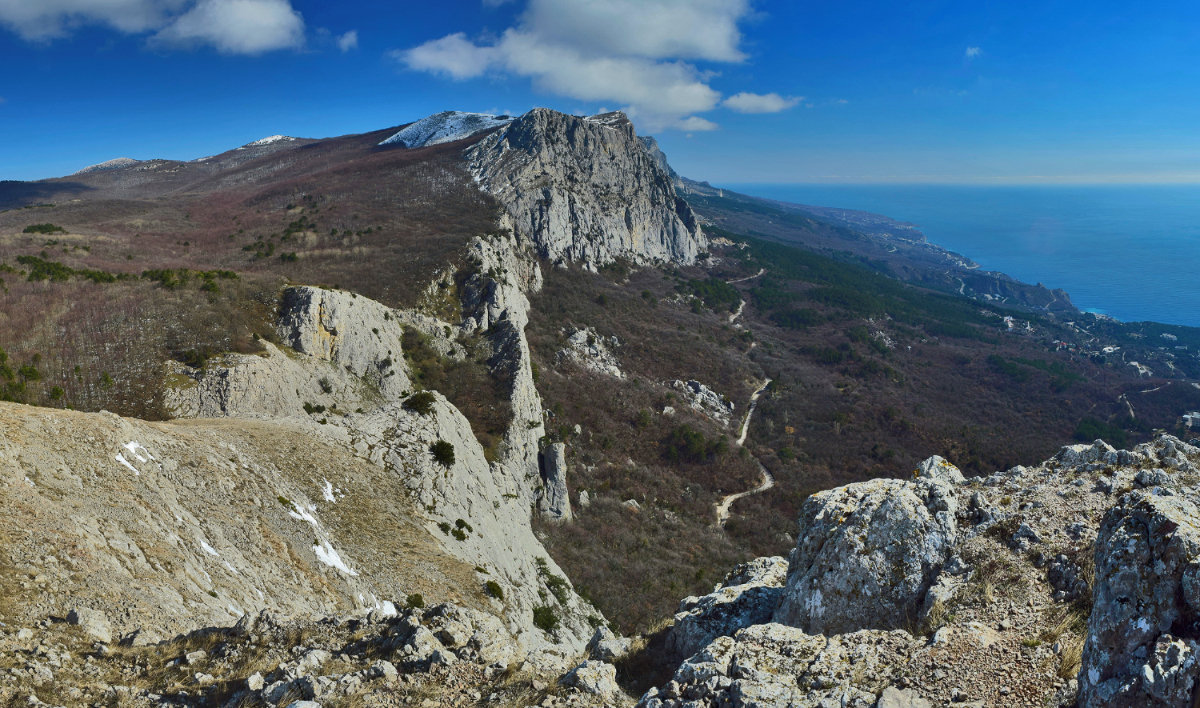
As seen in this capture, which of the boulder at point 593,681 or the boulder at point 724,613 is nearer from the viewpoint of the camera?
the boulder at point 593,681

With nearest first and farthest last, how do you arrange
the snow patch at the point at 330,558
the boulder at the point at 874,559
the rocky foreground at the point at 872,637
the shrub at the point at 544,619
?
the rocky foreground at the point at 872,637
the boulder at the point at 874,559
the snow patch at the point at 330,558
the shrub at the point at 544,619

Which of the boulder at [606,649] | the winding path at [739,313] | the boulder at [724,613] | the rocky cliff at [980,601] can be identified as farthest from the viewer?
the winding path at [739,313]

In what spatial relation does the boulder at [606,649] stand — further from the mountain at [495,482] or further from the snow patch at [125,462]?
the snow patch at [125,462]

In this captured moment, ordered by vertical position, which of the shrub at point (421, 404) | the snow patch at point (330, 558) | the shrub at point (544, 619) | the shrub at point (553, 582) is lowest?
the shrub at point (553, 582)

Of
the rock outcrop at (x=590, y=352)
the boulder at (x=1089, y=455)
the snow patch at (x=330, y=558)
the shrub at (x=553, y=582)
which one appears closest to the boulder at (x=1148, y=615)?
the boulder at (x=1089, y=455)

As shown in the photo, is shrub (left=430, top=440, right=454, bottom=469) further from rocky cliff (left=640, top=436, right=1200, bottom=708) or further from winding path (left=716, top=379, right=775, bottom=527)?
winding path (left=716, top=379, right=775, bottom=527)

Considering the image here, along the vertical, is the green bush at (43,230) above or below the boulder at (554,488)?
above

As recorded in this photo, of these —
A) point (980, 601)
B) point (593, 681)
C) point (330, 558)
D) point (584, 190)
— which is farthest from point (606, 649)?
point (584, 190)
